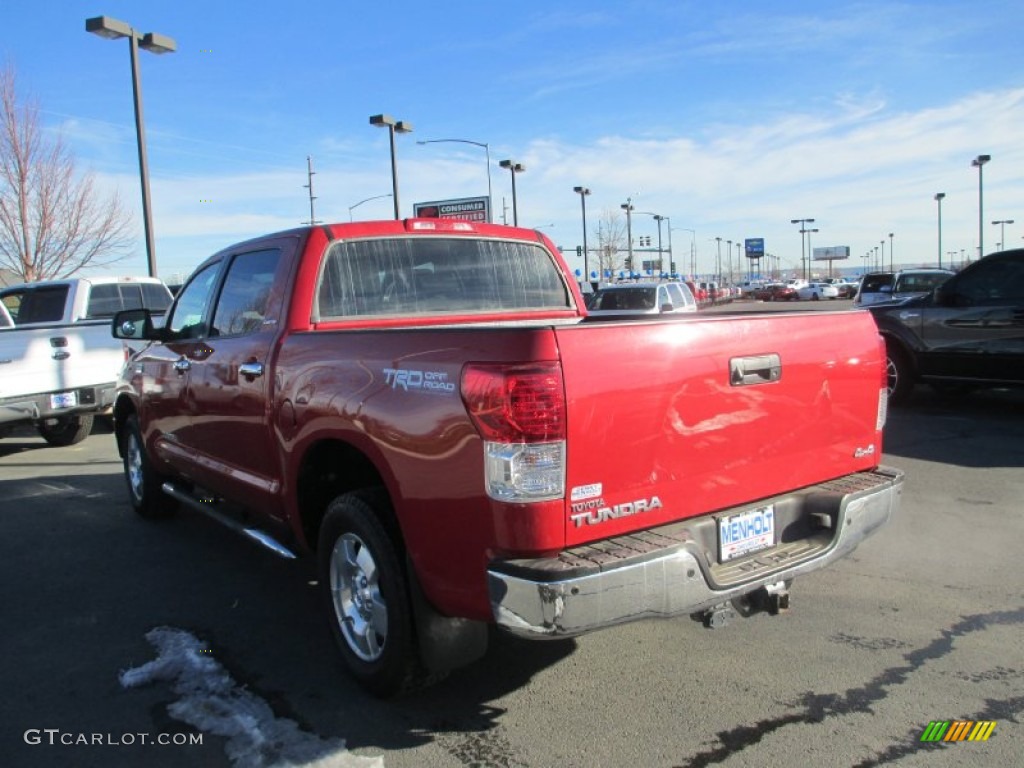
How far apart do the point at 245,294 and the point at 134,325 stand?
1.90 meters

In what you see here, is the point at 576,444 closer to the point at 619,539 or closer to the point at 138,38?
the point at 619,539

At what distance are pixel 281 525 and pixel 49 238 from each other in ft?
68.0

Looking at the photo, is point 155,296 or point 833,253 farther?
point 833,253

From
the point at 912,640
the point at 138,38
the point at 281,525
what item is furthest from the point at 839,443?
the point at 138,38

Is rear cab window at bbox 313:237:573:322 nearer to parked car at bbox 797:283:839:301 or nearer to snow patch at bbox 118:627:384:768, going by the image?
snow patch at bbox 118:627:384:768

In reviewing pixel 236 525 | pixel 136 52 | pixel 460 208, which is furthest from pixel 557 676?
pixel 460 208

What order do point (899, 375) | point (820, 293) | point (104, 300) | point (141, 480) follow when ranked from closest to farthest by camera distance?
point (141, 480) → point (899, 375) → point (104, 300) → point (820, 293)

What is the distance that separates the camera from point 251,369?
427 centimetres

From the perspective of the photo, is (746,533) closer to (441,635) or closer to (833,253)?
(441,635)

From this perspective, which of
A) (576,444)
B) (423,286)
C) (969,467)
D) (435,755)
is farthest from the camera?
(969,467)

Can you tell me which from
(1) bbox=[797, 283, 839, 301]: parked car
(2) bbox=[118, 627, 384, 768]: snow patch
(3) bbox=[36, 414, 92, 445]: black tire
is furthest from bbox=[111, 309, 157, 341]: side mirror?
(1) bbox=[797, 283, 839, 301]: parked car

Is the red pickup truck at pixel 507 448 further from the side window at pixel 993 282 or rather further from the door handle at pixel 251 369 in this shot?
the side window at pixel 993 282

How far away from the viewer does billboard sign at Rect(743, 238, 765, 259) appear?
103750mm

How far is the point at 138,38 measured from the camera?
49.2ft
